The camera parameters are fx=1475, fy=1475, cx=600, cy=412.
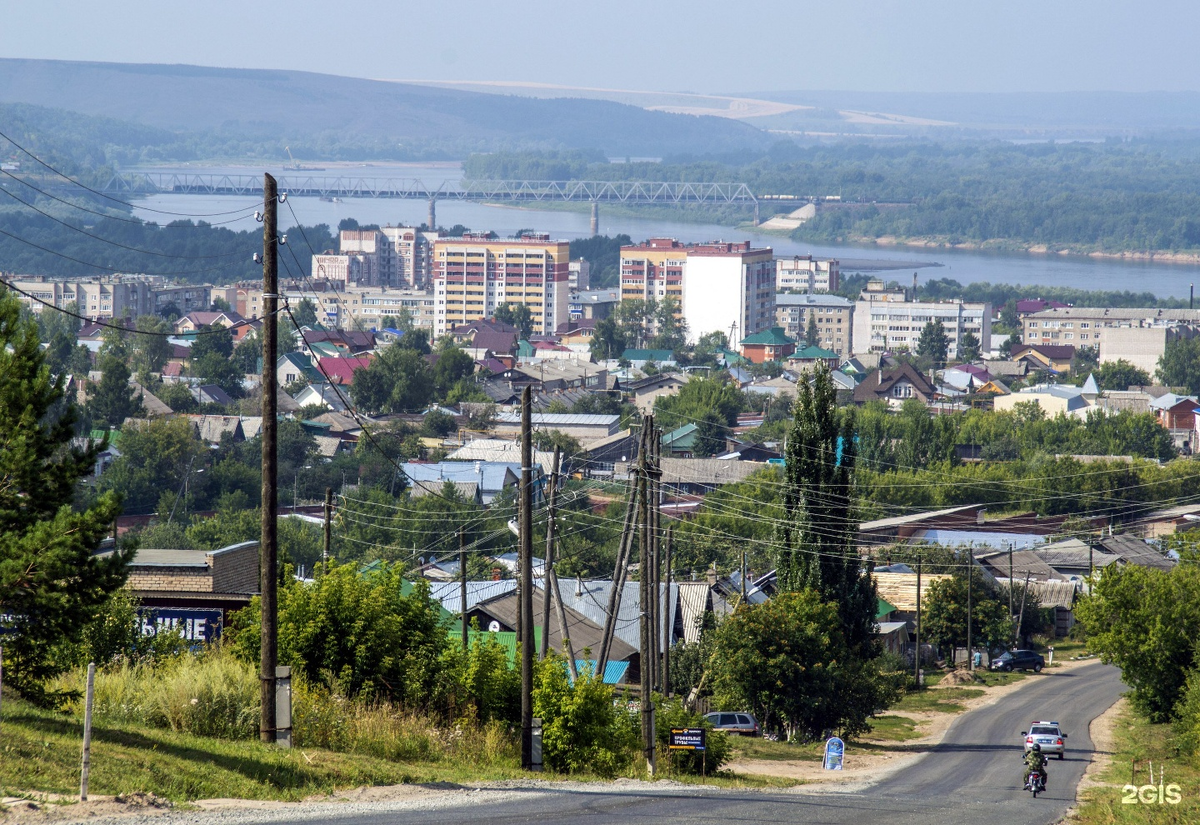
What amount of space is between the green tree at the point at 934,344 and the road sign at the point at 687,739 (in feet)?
327

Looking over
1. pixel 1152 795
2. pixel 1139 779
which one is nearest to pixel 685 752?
pixel 1152 795

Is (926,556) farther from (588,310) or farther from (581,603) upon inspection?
(588,310)

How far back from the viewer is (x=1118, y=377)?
94.1 meters

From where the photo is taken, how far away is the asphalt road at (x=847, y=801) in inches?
380

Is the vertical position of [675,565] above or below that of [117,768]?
below

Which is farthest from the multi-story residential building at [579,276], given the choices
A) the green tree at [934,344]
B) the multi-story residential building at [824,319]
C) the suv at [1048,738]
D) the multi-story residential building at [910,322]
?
the suv at [1048,738]

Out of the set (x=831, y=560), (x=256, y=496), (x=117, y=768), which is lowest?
(x=256, y=496)

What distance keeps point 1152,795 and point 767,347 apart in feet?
331

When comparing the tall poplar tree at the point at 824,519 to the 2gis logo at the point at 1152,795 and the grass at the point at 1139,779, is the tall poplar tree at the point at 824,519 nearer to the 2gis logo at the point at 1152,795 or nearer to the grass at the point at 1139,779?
the grass at the point at 1139,779

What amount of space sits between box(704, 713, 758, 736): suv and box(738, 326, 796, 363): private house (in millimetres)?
91032

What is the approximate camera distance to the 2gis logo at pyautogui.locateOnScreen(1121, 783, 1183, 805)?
1362 centimetres

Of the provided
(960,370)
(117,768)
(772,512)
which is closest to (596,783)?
(117,768)

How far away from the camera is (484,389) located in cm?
8619

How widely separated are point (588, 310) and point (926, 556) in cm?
10471
